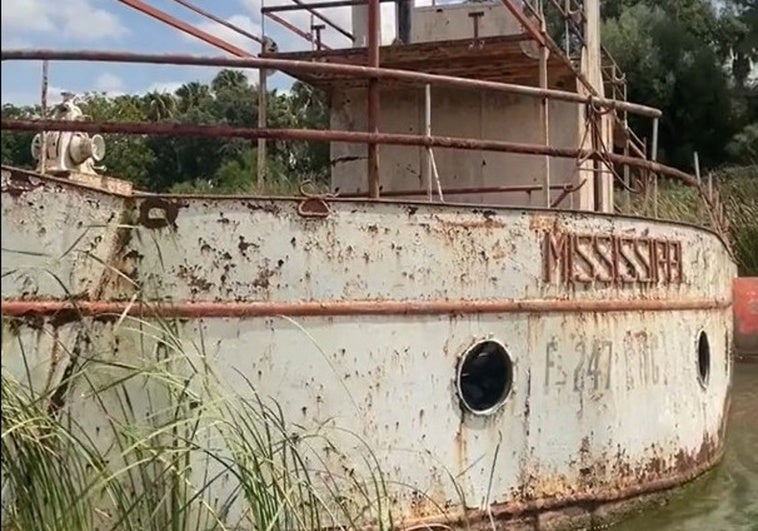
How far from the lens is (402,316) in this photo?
17.1 feet

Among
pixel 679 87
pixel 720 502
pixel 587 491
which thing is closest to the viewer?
pixel 587 491

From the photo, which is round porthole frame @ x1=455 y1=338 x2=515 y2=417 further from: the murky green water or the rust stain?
Result: the murky green water

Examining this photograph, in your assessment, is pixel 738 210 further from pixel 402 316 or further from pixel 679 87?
pixel 402 316

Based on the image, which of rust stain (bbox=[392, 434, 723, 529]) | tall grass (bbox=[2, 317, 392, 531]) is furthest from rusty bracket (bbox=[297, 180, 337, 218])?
rust stain (bbox=[392, 434, 723, 529])

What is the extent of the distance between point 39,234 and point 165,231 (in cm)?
58

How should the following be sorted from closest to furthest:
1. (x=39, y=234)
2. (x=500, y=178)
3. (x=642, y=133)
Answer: (x=39, y=234) < (x=500, y=178) < (x=642, y=133)

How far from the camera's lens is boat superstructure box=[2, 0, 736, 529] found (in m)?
4.52

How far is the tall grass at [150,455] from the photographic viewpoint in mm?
3268

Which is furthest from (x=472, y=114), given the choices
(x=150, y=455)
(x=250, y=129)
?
(x=150, y=455)

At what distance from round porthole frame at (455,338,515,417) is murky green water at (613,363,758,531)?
1.25 meters

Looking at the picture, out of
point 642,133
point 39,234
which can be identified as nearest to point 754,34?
point 642,133

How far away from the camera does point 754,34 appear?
34.7 m

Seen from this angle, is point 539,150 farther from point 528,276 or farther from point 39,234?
point 39,234

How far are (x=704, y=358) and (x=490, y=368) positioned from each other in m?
2.67
